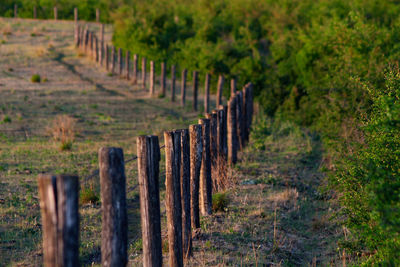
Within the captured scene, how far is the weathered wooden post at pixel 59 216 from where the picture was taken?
11.8ft

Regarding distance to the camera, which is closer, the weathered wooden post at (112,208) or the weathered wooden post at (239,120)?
the weathered wooden post at (112,208)

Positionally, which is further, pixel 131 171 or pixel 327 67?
pixel 327 67

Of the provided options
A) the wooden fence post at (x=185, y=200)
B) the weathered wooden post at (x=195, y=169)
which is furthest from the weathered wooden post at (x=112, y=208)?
the weathered wooden post at (x=195, y=169)

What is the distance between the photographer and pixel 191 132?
7559 millimetres

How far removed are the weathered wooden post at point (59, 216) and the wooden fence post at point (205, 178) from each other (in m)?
4.73

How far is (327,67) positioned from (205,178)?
10.9m

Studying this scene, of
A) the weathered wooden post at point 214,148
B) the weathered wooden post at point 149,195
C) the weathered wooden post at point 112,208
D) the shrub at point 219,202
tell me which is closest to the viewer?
the weathered wooden post at point 112,208

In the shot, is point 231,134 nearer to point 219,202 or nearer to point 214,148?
point 214,148

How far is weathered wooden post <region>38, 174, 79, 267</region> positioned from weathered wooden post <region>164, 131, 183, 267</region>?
2.34 m

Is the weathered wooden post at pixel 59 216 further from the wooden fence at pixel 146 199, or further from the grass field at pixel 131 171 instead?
the grass field at pixel 131 171

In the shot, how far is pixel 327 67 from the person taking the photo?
1795 centimetres

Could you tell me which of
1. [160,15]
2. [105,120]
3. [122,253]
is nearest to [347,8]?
[160,15]

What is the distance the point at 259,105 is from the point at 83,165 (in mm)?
10929

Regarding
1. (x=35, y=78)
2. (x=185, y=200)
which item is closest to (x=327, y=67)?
(x=35, y=78)
